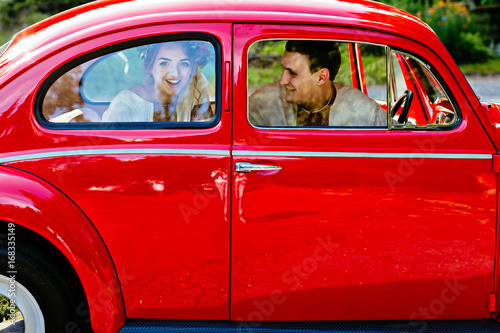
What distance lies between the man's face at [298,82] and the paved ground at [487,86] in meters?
6.13

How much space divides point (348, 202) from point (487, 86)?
755 centimetres

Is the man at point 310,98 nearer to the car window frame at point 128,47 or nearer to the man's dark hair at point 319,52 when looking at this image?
the man's dark hair at point 319,52

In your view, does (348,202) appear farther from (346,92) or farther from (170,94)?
(170,94)

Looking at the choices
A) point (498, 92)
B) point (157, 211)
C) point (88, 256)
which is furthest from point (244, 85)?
point (498, 92)

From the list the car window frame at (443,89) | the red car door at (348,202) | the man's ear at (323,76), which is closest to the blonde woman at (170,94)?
the red car door at (348,202)

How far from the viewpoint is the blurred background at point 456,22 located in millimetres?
10738

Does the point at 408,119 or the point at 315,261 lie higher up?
the point at 408,119

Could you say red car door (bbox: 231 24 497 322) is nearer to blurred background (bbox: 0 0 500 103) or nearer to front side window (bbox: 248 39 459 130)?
front side window (bbox: 248 39 459 130)

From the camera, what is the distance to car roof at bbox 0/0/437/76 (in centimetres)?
273

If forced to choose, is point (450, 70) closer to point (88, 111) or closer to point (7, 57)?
point (88, 111)

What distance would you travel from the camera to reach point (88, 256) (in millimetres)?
2703

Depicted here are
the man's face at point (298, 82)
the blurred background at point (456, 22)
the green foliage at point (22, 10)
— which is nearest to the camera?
the man's face at point (298, 82)

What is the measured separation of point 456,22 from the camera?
10984 mm

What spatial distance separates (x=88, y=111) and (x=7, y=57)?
467 mm
